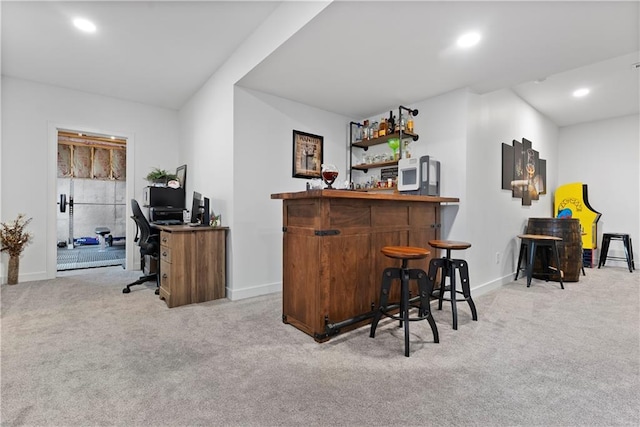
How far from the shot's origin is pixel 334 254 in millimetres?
2184

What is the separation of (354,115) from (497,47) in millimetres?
2106

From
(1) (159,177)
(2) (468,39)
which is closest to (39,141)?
(1) (159,177)

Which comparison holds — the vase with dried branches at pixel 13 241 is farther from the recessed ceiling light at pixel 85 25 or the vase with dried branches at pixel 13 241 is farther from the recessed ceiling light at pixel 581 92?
the recessed ceiling light at pixel 581 92

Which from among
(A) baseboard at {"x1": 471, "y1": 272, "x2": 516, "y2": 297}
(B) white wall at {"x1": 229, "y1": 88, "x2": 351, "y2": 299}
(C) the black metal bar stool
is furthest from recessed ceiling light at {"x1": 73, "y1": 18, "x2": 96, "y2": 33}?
(C) the black metal bar stool

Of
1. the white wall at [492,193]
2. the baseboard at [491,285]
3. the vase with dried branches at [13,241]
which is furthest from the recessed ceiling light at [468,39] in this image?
the vase with dried branches at [13,241]

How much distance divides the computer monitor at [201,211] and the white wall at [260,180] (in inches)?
14.2

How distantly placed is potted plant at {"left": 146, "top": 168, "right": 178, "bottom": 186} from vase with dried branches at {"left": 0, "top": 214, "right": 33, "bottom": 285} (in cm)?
155

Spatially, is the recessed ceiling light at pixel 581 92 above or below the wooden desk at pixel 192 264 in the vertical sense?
above

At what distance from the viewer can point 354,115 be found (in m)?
4.32

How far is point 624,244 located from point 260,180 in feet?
19.4

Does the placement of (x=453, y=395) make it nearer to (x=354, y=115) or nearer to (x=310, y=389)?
(x=310, y=389)

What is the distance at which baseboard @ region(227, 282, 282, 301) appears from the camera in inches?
125

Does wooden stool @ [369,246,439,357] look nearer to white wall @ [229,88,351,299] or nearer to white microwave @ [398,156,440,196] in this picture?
white microwave @ [398,156,440,196]

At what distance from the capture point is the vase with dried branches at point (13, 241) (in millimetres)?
3621
